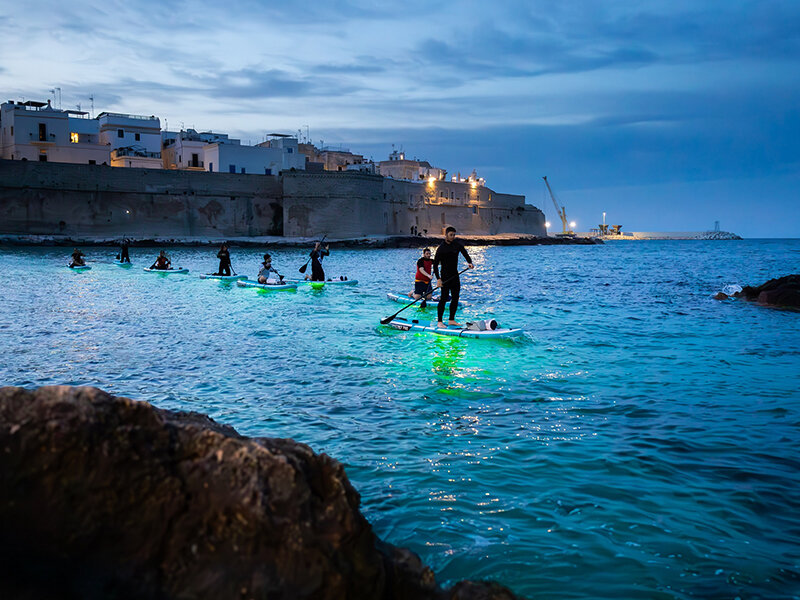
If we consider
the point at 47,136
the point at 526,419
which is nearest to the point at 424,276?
the point at 526,419

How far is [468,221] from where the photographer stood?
90.4 m

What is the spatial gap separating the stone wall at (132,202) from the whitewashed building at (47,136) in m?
4.87

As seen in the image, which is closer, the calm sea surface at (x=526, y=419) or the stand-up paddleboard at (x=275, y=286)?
the calm sea surface at (x=526, y=419)

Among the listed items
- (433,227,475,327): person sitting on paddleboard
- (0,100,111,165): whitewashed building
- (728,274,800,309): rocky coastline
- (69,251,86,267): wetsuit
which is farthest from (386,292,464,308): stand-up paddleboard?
(0,100,111,165): whitewashed building

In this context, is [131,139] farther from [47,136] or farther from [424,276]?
[424,276]

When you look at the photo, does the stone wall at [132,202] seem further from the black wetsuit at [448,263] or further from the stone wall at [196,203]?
the black wetsuit at [448,263]

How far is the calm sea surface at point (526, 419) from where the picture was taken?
400cm

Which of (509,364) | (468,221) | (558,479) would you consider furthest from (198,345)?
(468,221)

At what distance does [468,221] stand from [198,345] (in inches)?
3200

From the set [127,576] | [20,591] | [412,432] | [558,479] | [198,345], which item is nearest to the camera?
[20,591]

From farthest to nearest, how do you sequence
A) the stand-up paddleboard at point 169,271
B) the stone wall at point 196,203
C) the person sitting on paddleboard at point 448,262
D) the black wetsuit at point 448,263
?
the stone wall at point 196,203, the stand-up paddleboard at point 169,271, the black wetsuit at point 448,263, the person sitting on paddleboard at point 448,262

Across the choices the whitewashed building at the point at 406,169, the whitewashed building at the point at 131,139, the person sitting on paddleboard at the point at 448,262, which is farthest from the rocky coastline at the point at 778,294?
the whitewashed building at the point at 406,169

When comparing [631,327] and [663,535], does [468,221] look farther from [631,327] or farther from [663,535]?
[663,535]

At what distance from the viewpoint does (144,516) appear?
2508 millimetres
